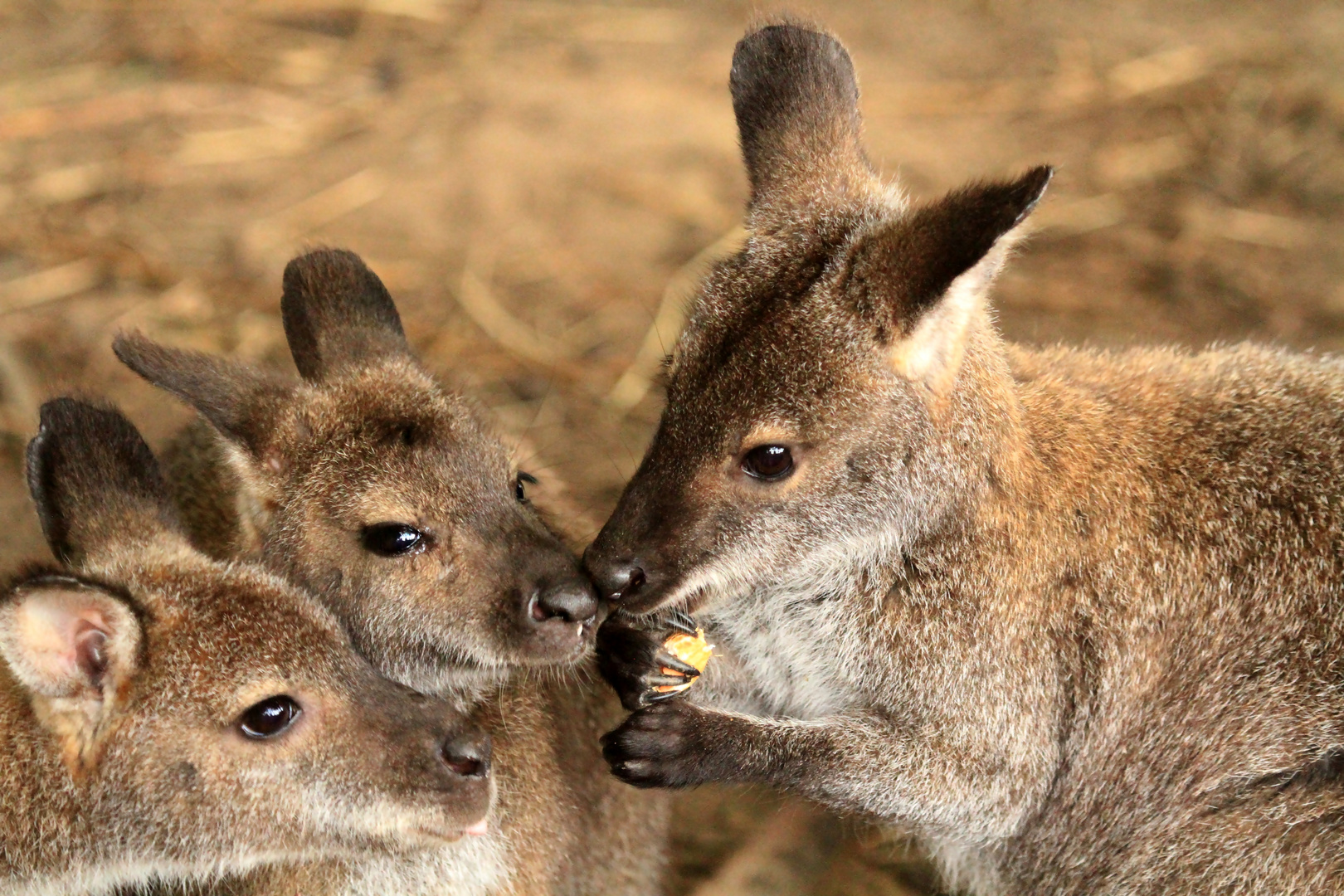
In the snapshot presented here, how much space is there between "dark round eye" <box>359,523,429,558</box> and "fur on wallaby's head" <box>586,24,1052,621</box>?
0.58m

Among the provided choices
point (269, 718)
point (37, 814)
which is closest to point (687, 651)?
point (269, 718)

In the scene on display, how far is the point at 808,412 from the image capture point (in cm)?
378

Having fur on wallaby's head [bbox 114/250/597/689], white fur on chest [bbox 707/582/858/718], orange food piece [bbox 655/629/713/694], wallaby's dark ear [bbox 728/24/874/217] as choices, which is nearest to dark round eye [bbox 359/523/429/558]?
fur on wallaby's head [bbox 114/250/597/689]

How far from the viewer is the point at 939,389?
3.91 m

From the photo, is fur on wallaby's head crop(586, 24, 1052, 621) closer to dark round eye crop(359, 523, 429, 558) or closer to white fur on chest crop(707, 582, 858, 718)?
white fur on chest crop(707, 582, 858, 718)

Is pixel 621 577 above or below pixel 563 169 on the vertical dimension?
above

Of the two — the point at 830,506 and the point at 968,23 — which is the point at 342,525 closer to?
the point at 830,506

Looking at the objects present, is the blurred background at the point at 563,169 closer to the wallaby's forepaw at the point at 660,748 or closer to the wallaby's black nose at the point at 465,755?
the wallaby's forepaw at the point at 660,748

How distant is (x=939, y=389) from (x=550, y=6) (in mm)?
6463

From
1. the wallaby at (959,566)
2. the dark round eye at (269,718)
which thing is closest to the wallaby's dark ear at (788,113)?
the wallaby at (959,566)

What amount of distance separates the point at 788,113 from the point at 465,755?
2205 mm

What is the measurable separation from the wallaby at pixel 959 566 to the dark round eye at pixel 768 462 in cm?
1

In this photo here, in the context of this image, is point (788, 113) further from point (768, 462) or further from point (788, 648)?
point (788, 648)

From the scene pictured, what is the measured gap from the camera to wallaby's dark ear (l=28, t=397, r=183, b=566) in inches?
162
